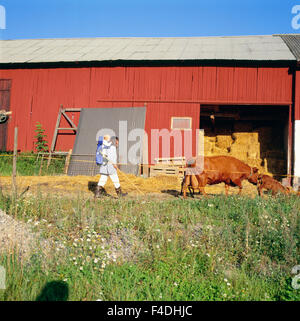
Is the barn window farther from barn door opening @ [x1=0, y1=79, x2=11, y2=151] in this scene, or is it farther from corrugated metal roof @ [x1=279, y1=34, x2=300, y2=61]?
barn door opening @ [x1=0, y1=79, x2=11, y2=151]

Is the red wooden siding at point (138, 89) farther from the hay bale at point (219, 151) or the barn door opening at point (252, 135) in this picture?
the hay bale at point (219, 151)

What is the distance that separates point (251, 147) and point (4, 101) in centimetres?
1423

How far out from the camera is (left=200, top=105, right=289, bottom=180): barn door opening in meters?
16.2

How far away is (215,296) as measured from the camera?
12.5 feet

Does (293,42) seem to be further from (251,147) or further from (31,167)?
(31,167)

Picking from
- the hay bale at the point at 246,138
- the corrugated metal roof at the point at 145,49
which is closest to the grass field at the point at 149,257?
the corrugated metal roof at the point at 145,49

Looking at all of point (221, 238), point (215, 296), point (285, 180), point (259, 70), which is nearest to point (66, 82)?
point (259, 70)

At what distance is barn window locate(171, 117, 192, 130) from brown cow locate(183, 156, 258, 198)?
6064 mm

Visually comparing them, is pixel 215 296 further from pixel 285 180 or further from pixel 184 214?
pixel 285 180

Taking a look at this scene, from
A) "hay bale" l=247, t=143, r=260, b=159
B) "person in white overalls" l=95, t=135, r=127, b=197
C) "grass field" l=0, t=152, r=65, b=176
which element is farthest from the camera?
"hay bale" l=247, t=143, r=260, b=159

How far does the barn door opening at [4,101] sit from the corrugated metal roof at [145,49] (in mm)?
1256

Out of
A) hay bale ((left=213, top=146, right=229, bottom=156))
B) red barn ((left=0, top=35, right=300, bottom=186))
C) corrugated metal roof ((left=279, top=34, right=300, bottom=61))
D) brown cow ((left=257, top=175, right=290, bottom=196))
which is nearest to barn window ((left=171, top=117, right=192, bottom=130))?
red barn ((left=0, top=35, right=300, bottom=186))

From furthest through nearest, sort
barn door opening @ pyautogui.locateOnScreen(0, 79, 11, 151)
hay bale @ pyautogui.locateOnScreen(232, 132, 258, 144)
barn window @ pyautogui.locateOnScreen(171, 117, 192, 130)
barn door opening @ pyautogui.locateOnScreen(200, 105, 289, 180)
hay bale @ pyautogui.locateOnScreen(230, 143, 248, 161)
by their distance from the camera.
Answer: hay bale @ pyautogui.locateOnScreen(232, 132, 258, 144)
barn door opening @ pyautogui.locateOnScreen(0, 79, 11, 151)
hay bale @ pyautogui.locateOnScreen(230, 143, 248, 161)
barn door opening @ pyautogui.locateOnScreen(200, 105, 289, 180)
barn window @ pyautogui.locateOnScreen(171, 117, 192, 130)
